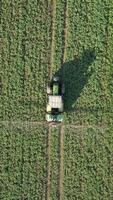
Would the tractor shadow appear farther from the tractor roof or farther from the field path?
the field path

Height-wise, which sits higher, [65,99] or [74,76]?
[74,76]

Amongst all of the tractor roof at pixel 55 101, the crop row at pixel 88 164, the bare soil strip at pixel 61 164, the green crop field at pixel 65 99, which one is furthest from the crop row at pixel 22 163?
the tractor roof at pixel 55 101

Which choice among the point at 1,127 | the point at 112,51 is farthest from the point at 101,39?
the point at 1,127

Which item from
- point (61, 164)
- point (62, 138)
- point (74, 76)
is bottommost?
point (61, 164)

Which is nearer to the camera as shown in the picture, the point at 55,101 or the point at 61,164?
the point at 55,101

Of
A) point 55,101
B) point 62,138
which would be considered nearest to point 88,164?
point 62,138

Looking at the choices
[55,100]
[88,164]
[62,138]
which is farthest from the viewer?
[62,138]

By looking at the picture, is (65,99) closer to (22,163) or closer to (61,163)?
(61,163)

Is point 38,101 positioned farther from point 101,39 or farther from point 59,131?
point 101,39

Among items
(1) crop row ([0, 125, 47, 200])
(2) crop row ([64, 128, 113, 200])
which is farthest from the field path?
(1) crop row ([0, 125, 47, 200])
